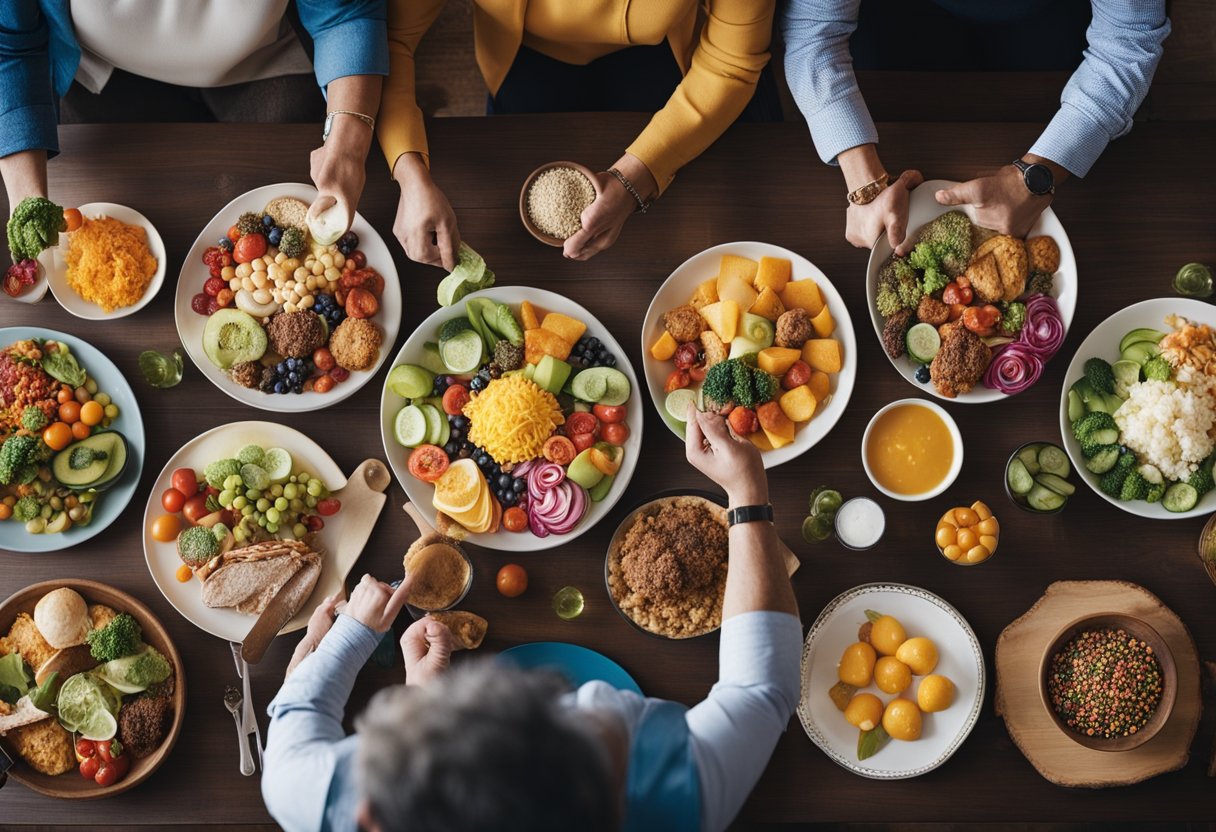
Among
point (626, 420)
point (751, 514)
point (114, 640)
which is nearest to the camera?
point (751, 514)

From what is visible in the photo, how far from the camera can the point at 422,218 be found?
210 cm

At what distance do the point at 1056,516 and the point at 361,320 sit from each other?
1782 millimetres

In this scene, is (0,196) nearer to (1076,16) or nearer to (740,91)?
(740,91)

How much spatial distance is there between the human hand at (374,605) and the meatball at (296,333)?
62 cm

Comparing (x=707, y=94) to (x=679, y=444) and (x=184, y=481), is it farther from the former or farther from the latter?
(x=184, y=481)

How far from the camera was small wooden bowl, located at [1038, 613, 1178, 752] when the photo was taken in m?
1.99

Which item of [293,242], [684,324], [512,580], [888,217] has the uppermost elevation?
[888,217]

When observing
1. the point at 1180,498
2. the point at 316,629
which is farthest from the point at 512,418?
the point at 1180,498

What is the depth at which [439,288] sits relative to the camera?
2.20 m

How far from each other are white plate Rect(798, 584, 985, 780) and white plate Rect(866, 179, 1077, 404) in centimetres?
50

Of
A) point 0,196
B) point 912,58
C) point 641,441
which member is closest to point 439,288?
point 641,441

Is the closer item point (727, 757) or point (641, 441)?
point (727, 757)

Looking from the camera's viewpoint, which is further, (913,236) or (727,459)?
(913,236)

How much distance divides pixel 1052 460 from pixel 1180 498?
0.99ft
